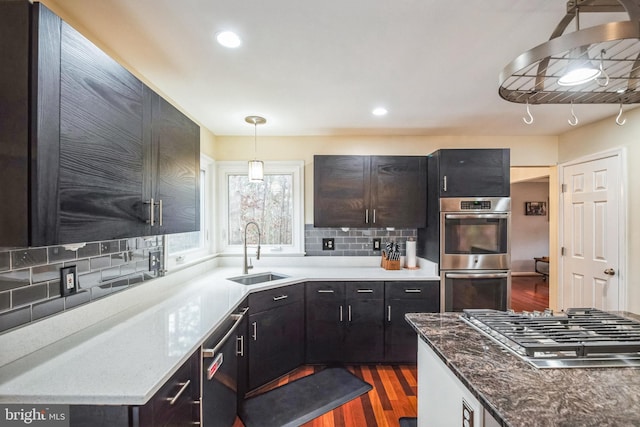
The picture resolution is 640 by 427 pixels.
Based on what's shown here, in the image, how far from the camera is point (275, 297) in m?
2.39

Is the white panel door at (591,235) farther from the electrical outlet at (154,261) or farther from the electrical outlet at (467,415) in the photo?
the electrical outlet at (154,261)

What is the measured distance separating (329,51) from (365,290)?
2.03 metres

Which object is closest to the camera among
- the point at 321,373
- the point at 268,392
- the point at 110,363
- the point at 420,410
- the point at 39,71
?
the point at 39,71

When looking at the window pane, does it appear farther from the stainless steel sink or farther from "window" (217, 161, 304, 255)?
the stainless steel sink

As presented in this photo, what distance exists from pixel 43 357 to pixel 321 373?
80.6 inches

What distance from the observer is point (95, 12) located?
1.33m

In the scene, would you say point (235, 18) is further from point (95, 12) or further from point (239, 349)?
point (239, 349)

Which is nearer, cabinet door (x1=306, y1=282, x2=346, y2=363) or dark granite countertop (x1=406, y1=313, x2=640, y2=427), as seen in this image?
dark granite countertop (x1=406, y1=313, x2=640, y2=427)

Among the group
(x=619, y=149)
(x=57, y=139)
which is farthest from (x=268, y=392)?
(x=619, y=149)

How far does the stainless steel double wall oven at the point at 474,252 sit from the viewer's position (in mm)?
2680

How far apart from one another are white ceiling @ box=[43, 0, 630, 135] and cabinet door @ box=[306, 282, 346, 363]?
1.68 meters

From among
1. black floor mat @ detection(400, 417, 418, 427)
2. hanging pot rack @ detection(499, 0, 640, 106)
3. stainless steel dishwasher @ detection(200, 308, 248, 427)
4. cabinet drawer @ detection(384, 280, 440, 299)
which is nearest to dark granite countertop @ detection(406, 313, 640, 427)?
hanging pot rack @ detection(499, 0, 640, 106)

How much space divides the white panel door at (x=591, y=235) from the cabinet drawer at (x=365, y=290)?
7.20 ft

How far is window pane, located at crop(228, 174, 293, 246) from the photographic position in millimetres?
3270
